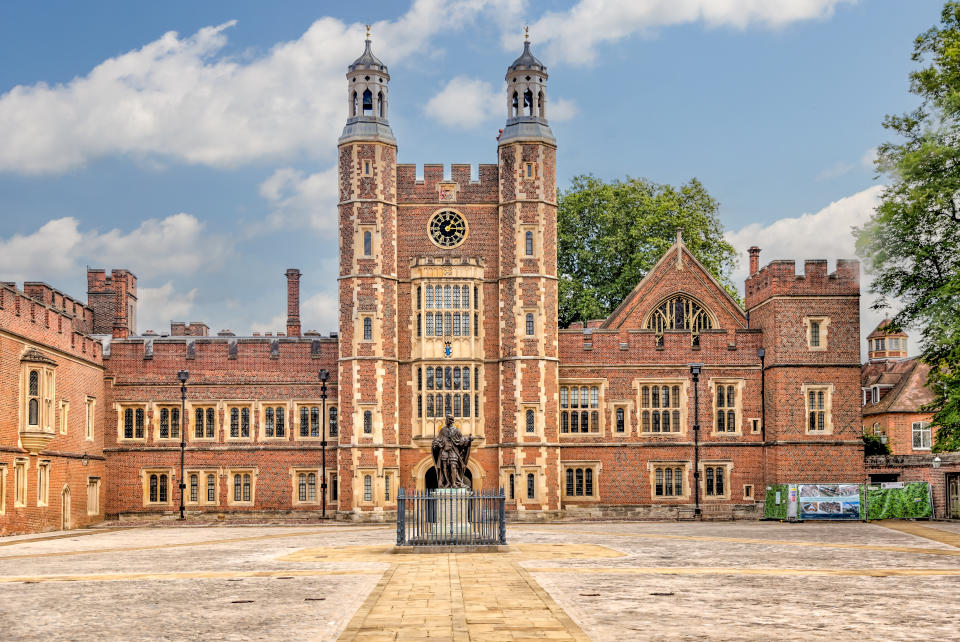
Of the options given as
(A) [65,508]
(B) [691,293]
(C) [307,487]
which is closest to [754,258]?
(B) [691,293]

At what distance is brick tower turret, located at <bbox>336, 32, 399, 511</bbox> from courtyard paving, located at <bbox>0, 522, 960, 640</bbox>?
1289 cm

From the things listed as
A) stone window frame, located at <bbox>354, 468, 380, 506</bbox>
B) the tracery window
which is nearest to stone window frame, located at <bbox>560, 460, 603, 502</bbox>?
the tracery window

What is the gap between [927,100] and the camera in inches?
1361

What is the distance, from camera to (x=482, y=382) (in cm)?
4109

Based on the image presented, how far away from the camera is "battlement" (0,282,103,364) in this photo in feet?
105

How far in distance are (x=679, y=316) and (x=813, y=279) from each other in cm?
583

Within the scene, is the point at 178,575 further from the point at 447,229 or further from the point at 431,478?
the point at 447,229

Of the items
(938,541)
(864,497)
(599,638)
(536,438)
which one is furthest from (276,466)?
(599,638)

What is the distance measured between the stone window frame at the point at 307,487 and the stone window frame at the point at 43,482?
9.46 meters

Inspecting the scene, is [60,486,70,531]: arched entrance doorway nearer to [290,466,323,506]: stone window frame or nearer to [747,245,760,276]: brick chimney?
[290,466,323,506]: stone window frame

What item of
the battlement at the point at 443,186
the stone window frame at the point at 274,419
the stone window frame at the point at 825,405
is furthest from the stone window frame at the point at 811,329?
the stone window frame at the point at 274,419

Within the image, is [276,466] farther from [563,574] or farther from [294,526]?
[563,574]

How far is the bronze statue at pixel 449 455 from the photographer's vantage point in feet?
83.1

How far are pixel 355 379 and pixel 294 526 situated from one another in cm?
599
